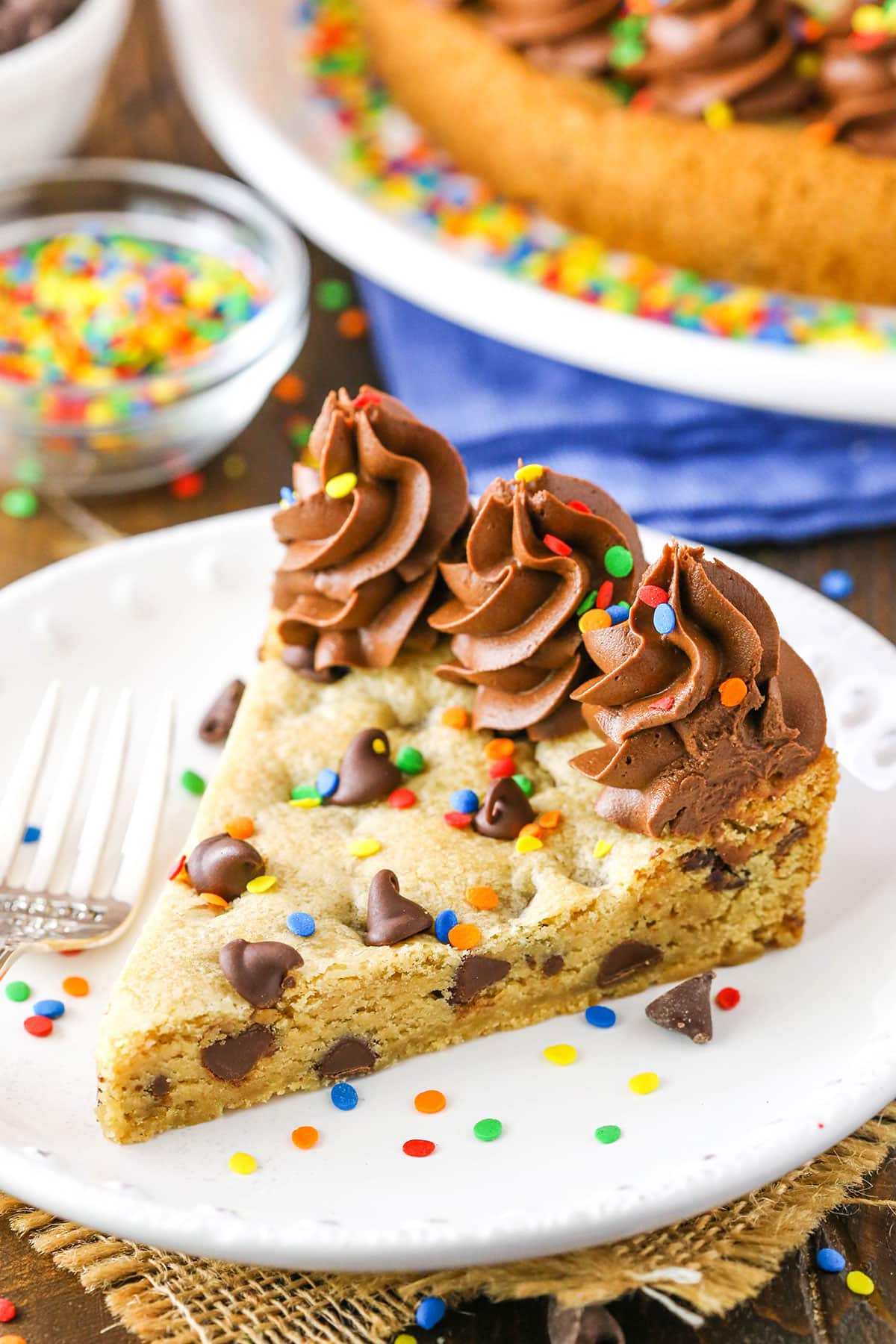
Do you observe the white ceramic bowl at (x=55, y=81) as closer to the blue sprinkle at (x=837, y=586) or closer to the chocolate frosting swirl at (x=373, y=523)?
the chocolate frosting swirl at (x=373, y=523)

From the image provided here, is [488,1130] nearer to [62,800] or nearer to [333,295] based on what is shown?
[62,800]

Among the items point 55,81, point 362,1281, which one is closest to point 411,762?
point 362,1281

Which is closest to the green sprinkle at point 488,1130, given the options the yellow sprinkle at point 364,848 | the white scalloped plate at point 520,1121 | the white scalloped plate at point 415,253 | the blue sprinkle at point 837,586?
the white scalloped plate at point 520,1121

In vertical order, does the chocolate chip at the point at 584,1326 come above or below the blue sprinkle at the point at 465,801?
below


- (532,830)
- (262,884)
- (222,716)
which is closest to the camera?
(262,884)

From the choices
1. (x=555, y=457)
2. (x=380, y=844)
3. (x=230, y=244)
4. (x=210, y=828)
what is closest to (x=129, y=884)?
(x=210, y=828)

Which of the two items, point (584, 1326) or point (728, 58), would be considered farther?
point (728, 58)
